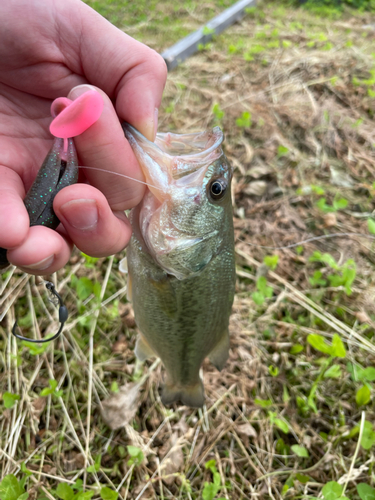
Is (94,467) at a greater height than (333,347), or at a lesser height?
greater

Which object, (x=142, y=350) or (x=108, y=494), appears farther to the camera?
(x=142, y=350)

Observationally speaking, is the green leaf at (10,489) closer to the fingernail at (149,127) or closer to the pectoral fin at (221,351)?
the pectoral fin at (221,351)

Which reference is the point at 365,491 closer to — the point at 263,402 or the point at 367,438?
the point at 367,438

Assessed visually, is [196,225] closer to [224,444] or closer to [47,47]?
[47,47]

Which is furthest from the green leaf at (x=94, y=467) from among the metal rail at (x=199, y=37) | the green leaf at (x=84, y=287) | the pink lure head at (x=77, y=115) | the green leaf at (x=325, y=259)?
the metal rail at (x=199, y=37)

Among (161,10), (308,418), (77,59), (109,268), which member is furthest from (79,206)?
(161,10)

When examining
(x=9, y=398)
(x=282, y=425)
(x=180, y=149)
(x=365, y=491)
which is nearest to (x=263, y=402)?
(x=282, y=425)
